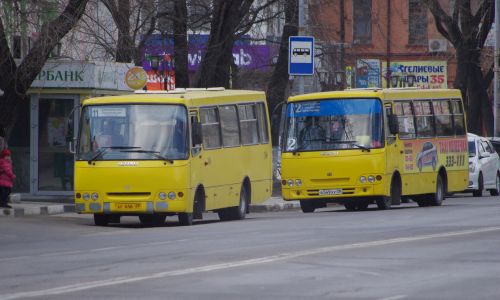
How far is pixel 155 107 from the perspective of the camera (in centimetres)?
2548

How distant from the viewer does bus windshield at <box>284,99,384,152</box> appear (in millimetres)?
30328

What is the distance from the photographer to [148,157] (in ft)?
81.8

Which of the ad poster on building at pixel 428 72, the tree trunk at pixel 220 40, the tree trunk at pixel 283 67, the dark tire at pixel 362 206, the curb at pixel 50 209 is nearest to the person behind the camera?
the curb at pixel 50 209

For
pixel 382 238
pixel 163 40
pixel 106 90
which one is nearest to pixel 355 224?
pixel 382 238

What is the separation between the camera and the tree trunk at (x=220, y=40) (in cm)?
3769

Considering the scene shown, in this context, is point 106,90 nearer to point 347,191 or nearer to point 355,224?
point 347,191

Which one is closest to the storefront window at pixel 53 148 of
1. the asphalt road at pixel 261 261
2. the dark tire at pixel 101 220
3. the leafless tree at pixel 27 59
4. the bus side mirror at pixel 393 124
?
the leafless tree at pixel 27 59

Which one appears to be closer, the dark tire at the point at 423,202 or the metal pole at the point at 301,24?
the dark tire at the point at 423,202

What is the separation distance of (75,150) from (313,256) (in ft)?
33.8

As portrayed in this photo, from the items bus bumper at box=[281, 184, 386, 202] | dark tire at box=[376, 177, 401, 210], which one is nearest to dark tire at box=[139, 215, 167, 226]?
bus bumper at box=[281, 184, 386, 202]

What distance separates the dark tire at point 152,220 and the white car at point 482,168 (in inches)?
588

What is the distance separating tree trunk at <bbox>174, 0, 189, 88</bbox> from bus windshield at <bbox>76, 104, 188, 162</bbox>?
39.9ft

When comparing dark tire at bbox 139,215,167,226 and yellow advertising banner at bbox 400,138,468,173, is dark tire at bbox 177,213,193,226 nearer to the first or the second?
dark tire at bbox 139,215,167,226

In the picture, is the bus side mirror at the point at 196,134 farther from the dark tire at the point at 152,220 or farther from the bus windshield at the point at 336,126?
the bus windshield at the point at 336,126
